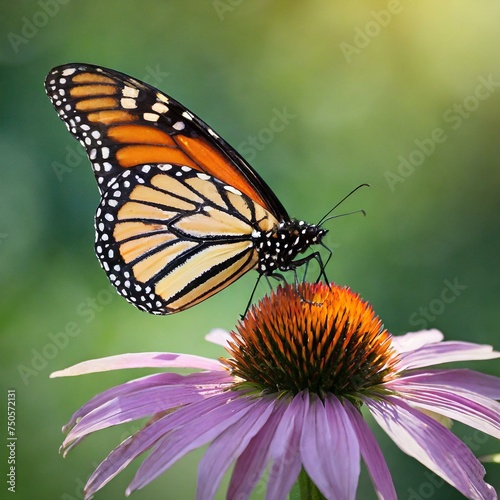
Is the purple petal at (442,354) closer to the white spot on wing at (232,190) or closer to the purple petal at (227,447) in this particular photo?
the purple petal at (227,447)

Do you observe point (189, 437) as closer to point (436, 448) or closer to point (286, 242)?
point (436, 448)

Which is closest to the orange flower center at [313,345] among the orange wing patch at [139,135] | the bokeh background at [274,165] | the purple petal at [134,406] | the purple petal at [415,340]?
the purple petal at [134,406]

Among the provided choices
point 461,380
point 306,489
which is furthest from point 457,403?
point 306,489

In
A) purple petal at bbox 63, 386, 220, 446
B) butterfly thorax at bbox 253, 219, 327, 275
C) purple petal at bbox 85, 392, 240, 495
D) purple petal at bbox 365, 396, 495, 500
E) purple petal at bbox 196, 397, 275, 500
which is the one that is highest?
butterfly thorax at bbox 253, 219, 327, 275

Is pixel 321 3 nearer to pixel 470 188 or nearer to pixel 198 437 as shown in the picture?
pixel 470 188

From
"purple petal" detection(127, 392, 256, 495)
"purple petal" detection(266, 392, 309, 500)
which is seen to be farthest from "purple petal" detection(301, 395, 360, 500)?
"purple petal" detection(127, 392, 256, 495)

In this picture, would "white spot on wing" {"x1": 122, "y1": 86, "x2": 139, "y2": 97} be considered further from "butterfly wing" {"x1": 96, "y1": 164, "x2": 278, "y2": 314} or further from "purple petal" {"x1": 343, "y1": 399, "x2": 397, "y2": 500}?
"purple petal" {"x1": 343, "y1": 399, "x2": 397, "y2": 500}

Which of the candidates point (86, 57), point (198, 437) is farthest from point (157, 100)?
point (86, 57)
